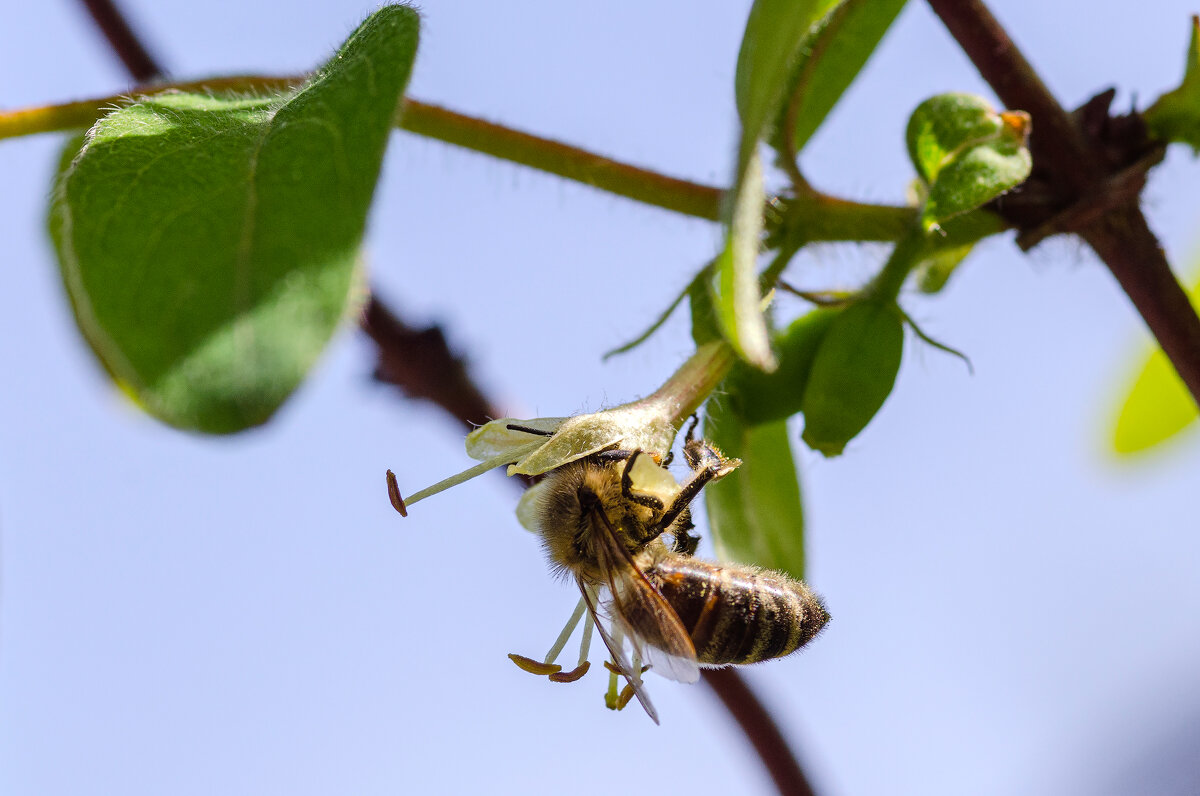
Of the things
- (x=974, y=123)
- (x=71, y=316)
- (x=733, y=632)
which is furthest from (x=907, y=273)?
(x=71, y=316)

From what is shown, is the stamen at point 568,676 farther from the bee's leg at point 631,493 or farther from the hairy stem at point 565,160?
the hairy stem at point 565,160

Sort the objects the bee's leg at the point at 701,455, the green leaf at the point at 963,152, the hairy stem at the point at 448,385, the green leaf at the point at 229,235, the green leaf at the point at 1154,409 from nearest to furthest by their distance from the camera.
Result: the green leaf at the point at 229,235 < the green leaf at the point at 963,152 < the bee's leg at the point at 701,455 < the hairy stem at the point at 448,385 < the green leaf at the point at 1154,409

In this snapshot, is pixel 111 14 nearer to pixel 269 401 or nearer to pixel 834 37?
pixel 834 37

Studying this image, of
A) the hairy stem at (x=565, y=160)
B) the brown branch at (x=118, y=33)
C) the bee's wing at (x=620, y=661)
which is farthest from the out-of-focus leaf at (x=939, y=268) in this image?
the brown branch at (x=118, y=33)

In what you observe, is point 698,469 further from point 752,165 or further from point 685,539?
point 752,165

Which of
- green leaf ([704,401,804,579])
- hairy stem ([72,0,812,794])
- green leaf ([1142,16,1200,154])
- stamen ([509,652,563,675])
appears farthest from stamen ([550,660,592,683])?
green leaf ([1142,16,1200,154])

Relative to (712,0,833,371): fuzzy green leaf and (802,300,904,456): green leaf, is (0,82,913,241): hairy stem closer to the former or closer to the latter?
(802,300,904,456): green leaf
